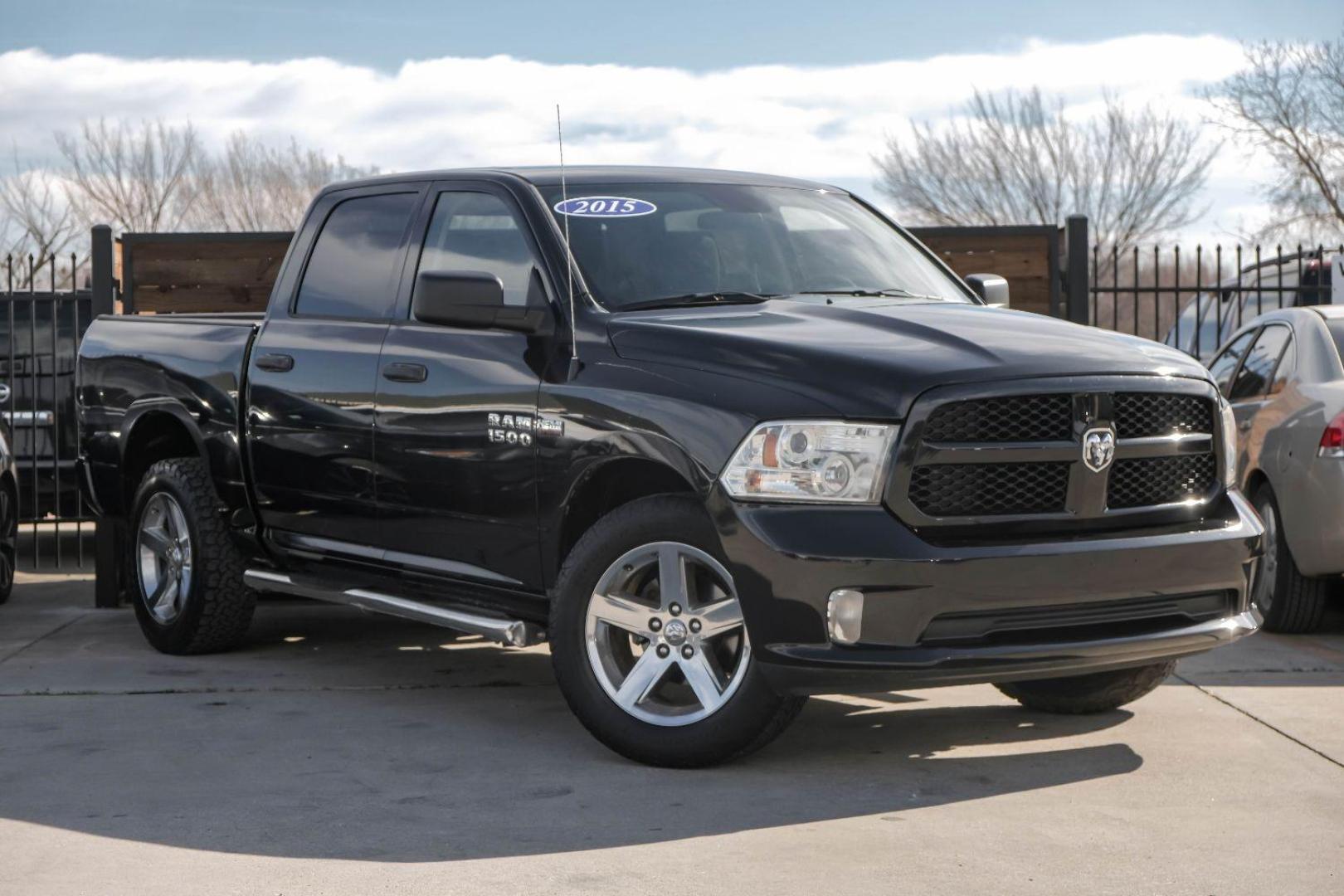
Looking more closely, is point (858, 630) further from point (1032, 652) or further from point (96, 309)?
point (96, 309)

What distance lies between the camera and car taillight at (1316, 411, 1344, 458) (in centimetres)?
777

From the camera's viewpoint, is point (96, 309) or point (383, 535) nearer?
point (383, 535)

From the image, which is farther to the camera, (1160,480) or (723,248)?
(723,248)

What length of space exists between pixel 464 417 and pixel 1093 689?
7.86 feet

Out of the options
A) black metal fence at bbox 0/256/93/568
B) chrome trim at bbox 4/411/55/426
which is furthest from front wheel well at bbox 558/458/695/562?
chrome trim at bbox 4/411/55/426

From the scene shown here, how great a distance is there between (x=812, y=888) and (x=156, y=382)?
479 centimetres

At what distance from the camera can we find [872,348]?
5293 millimetres

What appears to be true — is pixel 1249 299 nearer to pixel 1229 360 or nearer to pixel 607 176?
pixel 1229 360

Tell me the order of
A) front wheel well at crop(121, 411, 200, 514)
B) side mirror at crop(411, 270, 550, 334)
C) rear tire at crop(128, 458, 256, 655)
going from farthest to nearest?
front wheel well at crop(121, 411, 200, 514), rear tire at crop(128, 458, 256, 655), side mirror at crop(411, 270, 550, 334)

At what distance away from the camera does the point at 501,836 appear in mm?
4766

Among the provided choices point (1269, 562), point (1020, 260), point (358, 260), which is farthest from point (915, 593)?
point (1020, 260)

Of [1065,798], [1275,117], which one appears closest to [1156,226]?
[1275,117]

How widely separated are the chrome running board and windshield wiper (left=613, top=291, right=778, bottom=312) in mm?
1129

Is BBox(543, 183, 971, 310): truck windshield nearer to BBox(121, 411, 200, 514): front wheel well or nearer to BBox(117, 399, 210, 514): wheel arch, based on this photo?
BBox(117, 399, 210, 514): wheel arch
